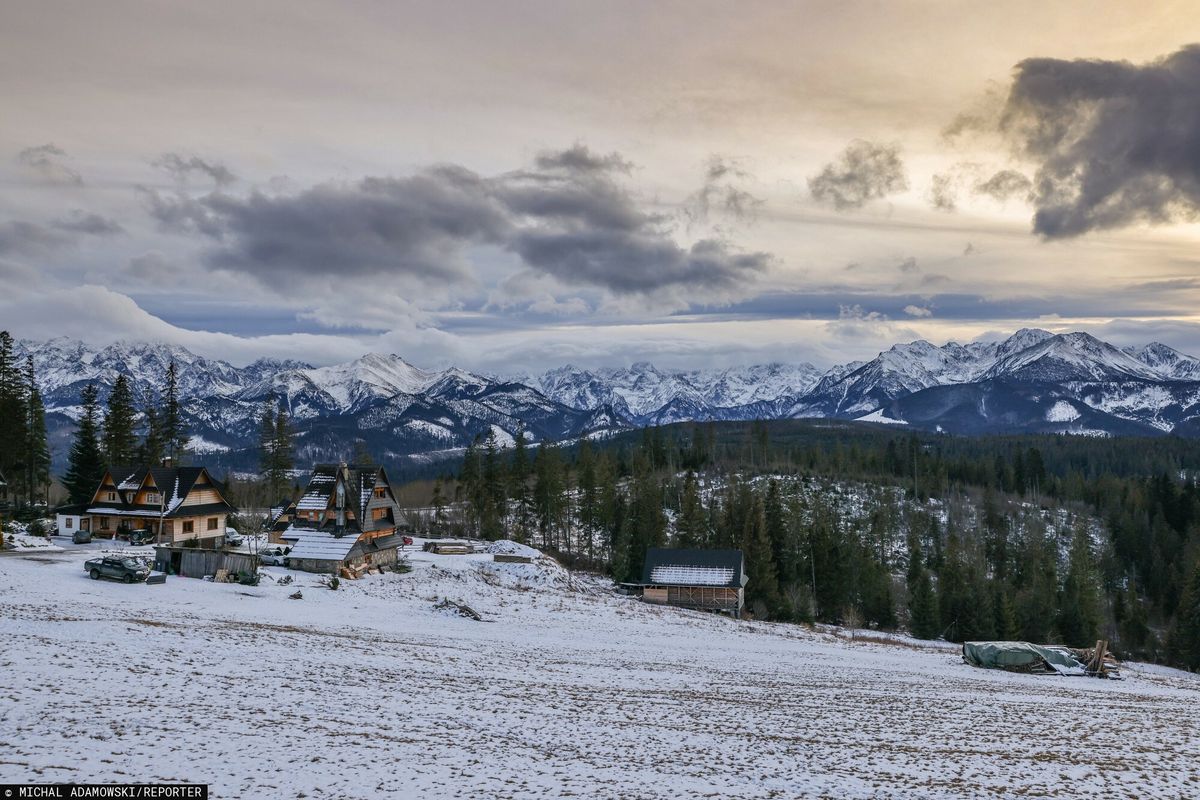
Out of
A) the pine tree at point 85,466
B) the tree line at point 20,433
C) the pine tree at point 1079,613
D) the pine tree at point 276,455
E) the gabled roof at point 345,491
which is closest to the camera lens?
the gabled roof at point 345,491

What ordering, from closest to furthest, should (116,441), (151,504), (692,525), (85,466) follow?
(151,504), (85,466), (116,441), (692,525)

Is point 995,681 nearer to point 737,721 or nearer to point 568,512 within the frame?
point 737,721

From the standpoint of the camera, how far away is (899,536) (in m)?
140

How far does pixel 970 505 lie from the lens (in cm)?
16312

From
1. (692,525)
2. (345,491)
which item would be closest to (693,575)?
(692,525)

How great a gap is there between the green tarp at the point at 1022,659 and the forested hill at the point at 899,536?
29.4m

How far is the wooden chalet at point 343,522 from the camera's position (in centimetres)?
5666

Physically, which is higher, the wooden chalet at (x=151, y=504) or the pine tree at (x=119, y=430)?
the pine tree at (x=119, y=430)

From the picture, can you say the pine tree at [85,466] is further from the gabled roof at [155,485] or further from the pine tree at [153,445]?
the gabled roof at [155,485]

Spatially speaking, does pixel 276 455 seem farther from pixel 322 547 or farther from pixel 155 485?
pixel 322 547

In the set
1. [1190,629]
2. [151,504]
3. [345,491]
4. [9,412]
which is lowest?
[1190,629]

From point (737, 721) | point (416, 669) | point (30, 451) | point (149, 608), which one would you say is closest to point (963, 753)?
point (737, 721)

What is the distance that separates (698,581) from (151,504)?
5287 centimetres

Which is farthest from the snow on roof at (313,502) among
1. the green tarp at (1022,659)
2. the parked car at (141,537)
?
the green tarp at (1022,659)
